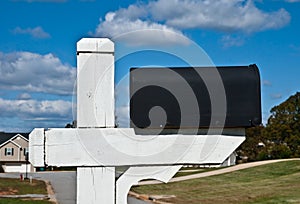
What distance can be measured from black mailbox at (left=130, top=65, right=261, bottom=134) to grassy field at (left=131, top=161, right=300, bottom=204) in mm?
15389

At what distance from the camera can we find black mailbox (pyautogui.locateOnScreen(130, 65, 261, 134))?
7.07 ft

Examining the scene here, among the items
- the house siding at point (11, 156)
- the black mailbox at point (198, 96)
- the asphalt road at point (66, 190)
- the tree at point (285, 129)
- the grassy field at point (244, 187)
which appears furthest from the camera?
the house siding at point (11, 156)

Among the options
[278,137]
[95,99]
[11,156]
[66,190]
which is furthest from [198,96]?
[11,156]

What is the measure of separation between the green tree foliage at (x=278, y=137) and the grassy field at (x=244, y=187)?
10.6 metres

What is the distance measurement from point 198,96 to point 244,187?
21.6 meters

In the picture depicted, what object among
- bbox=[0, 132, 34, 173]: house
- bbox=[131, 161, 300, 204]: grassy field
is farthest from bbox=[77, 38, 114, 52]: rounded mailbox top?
bbox=[0, 132, 34, 173]: house

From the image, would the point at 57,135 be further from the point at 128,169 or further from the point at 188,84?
the point at 188,84

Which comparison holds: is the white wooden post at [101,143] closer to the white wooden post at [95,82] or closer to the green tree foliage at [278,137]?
the white wooden post at [95,82]

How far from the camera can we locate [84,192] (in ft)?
7.24

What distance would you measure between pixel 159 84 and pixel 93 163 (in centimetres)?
48

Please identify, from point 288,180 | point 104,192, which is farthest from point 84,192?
point 288,180

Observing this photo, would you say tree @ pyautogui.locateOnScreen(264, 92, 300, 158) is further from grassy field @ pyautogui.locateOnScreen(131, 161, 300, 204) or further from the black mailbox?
the black mailbox

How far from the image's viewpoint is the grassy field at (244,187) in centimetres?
1842

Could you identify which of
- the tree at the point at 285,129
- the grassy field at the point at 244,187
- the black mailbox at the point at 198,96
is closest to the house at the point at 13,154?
the tree at the point at 285,129
